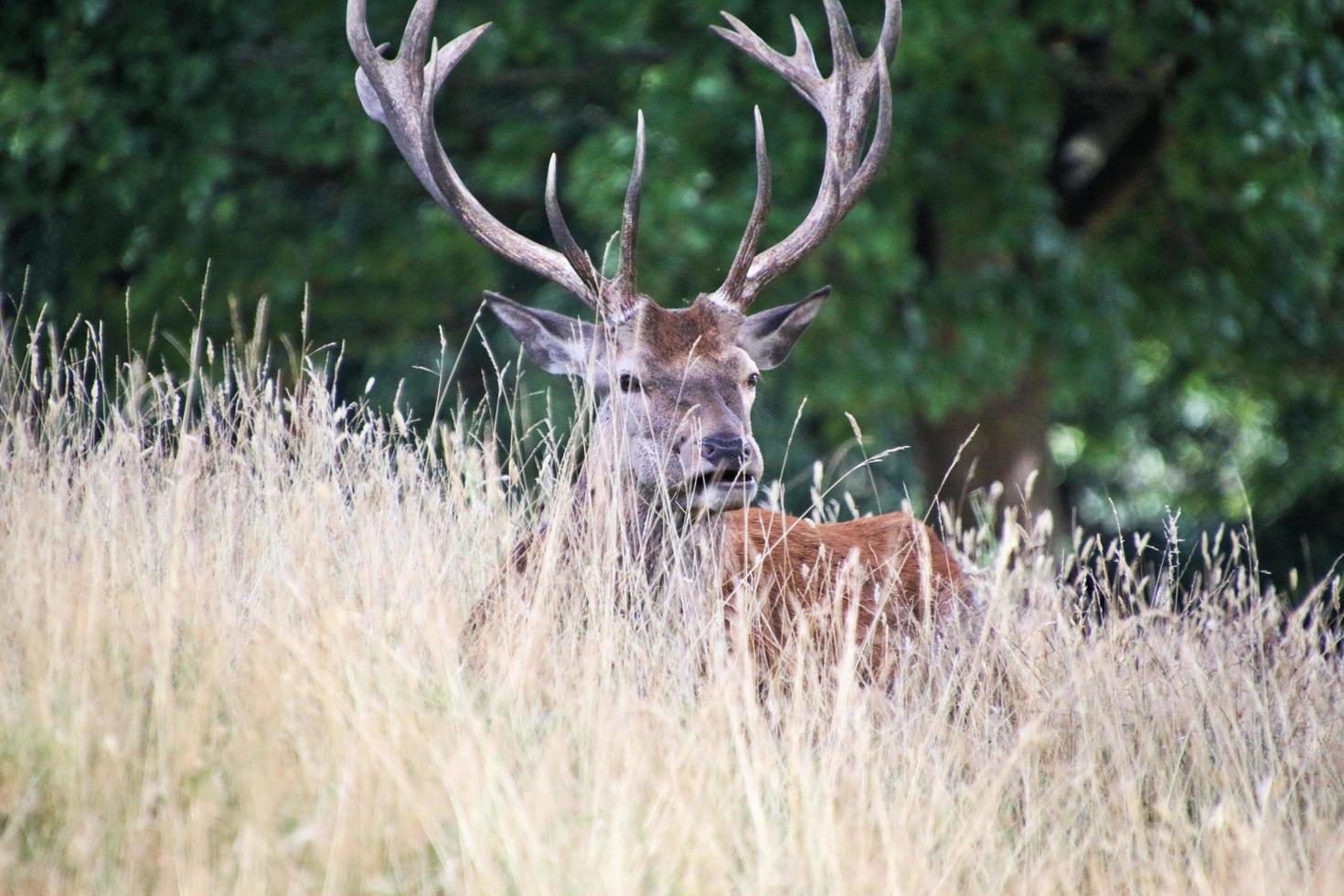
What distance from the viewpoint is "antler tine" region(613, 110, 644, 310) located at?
4750 millimetres

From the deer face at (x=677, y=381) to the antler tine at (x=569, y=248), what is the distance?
147 millimetres

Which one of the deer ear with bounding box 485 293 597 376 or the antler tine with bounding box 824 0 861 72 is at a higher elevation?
the antler tine with bounding box 824 0 861 72

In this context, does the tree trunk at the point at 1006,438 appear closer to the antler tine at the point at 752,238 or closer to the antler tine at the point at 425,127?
the antler tine at the point at 752,238

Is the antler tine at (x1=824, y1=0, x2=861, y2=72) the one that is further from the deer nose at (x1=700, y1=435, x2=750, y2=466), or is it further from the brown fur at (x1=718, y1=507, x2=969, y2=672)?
the deer nose at (x1=700, y1=435, x2=750, y2=466)

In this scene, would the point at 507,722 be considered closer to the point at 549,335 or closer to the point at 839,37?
the point at 549,335

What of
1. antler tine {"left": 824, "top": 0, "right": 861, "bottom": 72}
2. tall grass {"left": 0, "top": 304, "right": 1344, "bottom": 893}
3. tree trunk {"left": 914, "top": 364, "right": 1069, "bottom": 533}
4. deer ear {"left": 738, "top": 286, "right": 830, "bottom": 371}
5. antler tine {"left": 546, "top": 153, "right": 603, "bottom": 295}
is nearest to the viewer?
tall grass {"left": 0, "top": 304, "right": 1344, "bottom": 893}

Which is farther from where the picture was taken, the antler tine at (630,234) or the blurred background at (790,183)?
the blurred background at (790,183)

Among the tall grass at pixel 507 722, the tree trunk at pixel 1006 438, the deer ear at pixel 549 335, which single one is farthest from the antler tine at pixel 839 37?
the tree trunk at pixel 1006 438

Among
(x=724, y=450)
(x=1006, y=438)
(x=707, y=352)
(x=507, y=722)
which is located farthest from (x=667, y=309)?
(x=1006, y=438)

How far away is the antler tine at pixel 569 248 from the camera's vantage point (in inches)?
192

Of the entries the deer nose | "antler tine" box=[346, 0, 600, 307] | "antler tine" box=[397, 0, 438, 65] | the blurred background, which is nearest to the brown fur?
the deer nose

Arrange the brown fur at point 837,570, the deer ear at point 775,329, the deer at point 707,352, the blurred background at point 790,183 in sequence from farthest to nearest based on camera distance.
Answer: the blurred background at point 790,183 → the deer ear at point 775,329 → the brown fur at point 837,570 → the deer at point 707,352

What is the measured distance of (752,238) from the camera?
5250mm

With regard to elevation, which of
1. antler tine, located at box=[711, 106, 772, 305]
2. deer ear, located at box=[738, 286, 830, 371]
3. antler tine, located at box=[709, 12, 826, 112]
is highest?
antler tine, located at box=[709, 12, 826, 112]
